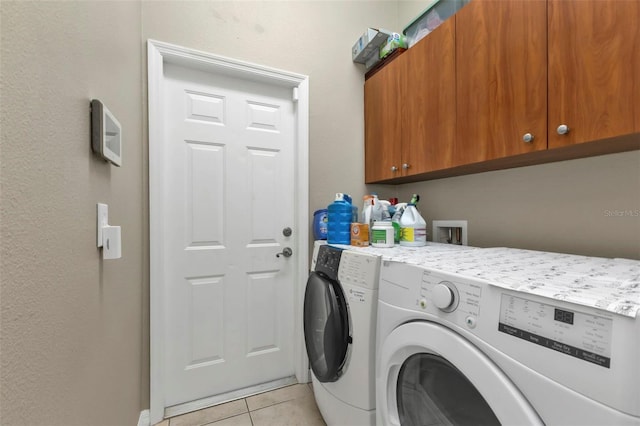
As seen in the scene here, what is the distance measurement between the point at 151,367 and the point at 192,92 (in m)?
1.59

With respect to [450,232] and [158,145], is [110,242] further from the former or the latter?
[450,232]

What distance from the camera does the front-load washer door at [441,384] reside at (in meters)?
0.53

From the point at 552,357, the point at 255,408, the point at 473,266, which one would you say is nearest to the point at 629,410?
the point at 552,357

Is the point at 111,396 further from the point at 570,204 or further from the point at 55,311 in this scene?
the point at 570,204

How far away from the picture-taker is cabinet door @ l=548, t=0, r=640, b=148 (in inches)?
30.7

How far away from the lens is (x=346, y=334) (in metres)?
1.12

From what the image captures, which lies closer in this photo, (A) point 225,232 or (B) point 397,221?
(B) point 397,221

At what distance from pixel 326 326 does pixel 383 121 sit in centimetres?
134

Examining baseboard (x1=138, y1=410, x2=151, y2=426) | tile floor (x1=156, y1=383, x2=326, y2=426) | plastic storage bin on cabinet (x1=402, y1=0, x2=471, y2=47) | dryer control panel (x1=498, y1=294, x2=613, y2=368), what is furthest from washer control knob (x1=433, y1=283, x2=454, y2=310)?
baseboard (x1=138, y1=410, x2=151, y2=426)

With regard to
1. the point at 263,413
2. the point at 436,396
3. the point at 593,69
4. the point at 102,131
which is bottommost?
the point at 263,413

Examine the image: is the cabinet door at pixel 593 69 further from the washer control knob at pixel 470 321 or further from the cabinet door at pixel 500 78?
the washer control knob at pixel 470 321

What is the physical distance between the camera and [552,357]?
18.7 inches

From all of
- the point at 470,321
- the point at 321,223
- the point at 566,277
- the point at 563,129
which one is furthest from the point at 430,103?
the point at 470,321

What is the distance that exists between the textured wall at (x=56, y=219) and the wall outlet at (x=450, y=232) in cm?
171
